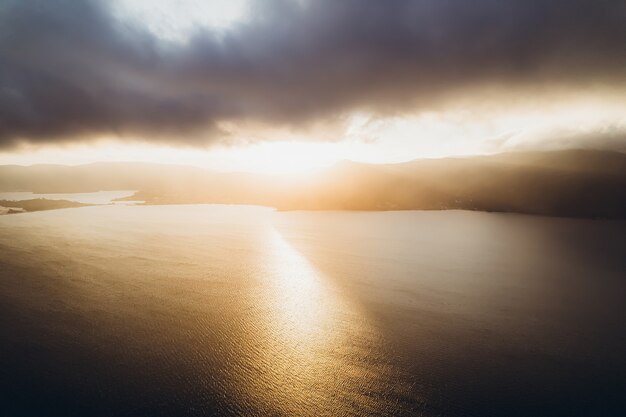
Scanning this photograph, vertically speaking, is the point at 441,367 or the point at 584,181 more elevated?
the point at 584,181

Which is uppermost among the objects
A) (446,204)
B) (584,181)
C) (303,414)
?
(584,181)

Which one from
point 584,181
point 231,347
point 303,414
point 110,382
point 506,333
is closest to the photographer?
point 303,414

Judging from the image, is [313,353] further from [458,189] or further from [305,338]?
[458,189]

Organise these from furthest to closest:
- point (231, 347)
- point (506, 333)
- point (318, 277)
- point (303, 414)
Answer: point (318, 277) < point (506, 333) < point (231, 347) < point (303, 414)

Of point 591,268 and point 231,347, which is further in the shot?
point 591,268

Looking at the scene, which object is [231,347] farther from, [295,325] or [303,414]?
→ [303,414]

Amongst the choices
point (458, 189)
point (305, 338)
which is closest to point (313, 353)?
point (305, 338)

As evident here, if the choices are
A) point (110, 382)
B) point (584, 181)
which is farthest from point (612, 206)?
point (110, 382)

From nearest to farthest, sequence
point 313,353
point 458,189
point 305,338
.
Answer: point 313,353 → point 305,338 → point 458,189

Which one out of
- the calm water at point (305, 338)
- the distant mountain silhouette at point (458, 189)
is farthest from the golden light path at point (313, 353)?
the distant mountain silhouette at point (458, 189)

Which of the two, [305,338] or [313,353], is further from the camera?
[305,338]
